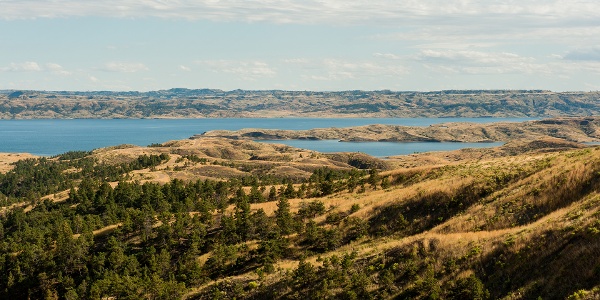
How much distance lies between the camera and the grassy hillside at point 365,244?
45031 millimetres

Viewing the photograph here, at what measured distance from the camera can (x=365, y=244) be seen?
215ft

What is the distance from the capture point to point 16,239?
10619cm

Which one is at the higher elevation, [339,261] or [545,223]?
[545,223]

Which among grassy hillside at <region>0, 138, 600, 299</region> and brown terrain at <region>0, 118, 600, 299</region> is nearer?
brown terrain at <region>0, 118, 600, 299</region>

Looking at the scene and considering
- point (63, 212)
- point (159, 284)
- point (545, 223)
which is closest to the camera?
point (545, 223)

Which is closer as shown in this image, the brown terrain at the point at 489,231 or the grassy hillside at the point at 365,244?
the brown terrain at the point at 489,231

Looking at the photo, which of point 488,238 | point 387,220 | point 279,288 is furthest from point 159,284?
point 488,238

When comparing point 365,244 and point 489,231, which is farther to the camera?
point 365,244

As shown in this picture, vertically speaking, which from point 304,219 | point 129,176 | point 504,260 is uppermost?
point 504,260

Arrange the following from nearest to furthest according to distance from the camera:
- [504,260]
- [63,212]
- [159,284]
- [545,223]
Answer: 1. [504,260]
2. [545,223]
3. [159,284]
4. [63,212]

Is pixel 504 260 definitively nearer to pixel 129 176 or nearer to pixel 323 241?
pixel 323 241

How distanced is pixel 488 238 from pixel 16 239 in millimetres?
99512

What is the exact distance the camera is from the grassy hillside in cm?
4503

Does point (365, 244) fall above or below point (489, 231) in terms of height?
below
